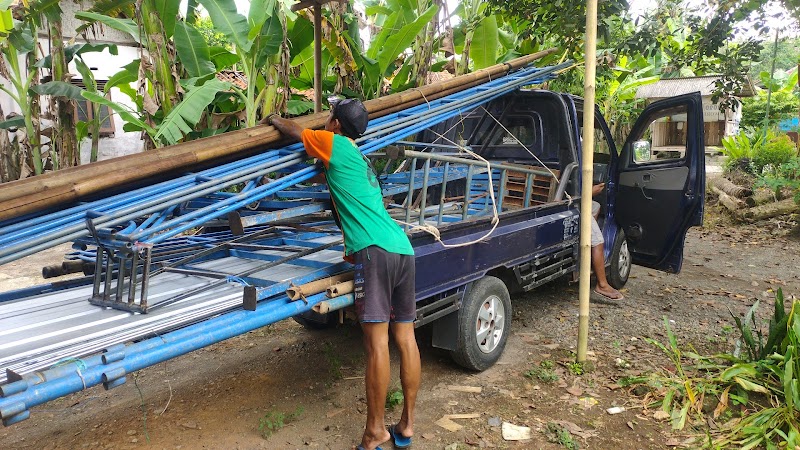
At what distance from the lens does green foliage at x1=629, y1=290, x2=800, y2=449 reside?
2.90 meters

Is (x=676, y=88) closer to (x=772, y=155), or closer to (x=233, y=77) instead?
(x=772, y=155)

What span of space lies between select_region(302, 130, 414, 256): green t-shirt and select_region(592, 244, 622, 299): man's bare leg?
10.1 ft

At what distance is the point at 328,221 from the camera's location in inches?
163

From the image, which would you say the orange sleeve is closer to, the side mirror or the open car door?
the open car door

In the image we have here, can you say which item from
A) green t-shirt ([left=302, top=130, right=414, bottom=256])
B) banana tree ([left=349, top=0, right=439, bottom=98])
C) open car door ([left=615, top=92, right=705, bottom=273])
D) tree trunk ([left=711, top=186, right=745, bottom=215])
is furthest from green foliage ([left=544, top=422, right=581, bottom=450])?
tree trunk ([left=711, top=186, right=745, bottom=215])

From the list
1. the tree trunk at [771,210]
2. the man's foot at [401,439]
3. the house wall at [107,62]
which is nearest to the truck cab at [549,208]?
the man's foot at [401,439]

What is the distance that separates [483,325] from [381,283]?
133 centimetres

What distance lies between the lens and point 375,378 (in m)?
2.73

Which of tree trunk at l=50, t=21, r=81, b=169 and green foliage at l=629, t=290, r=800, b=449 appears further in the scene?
tree trunk at l=50, t=21, r=81, b=169

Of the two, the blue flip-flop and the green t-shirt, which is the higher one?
the green t-shirt

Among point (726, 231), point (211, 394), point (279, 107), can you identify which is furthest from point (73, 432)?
point (726, 231)

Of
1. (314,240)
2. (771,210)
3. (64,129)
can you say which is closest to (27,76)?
(64,129)

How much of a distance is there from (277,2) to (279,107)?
3.84 ft

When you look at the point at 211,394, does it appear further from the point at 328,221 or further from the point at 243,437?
the point at 328,221
